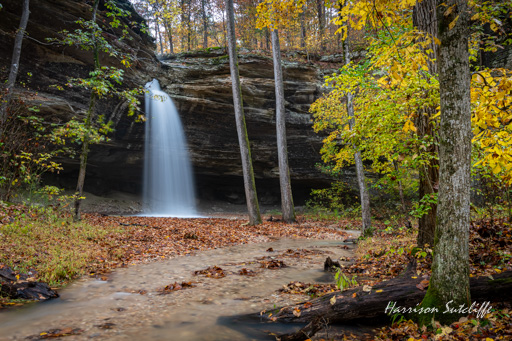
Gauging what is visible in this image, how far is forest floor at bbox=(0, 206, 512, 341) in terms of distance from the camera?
9.50ft

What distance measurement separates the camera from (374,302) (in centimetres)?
329

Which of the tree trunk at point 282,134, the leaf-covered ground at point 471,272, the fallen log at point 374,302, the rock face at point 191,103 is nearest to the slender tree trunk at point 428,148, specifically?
the leaf-covered ground at point 471,272

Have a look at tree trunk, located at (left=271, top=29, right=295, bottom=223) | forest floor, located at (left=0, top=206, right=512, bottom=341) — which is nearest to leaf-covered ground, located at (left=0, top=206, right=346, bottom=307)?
forest floor, located at (left=0, top=206, right=512, bottom=341)

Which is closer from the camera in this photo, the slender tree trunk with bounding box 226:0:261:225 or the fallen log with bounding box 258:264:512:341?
the fallen log with bounding box 258:264:512:341

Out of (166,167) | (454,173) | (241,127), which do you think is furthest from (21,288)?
(166,167)

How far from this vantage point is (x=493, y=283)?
315 cm

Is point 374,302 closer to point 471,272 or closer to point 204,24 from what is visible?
point 471,272

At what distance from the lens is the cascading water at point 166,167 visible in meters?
19.9

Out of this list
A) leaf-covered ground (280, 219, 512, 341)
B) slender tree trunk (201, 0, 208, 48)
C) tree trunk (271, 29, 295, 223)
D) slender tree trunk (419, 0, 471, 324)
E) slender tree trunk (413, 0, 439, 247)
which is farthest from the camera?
slender tree trunk (201, 0, 208, 48)

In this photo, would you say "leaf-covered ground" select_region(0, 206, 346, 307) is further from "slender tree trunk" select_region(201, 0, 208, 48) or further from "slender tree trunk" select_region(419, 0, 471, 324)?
"slender tree trunk" select_region(201, 0, 208, 48)

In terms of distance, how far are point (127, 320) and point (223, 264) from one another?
3250 mm

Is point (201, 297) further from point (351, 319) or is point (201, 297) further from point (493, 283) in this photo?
point (493, 283)
